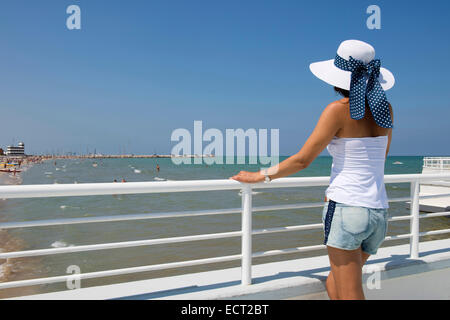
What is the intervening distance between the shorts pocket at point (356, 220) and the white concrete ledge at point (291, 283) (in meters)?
0.82

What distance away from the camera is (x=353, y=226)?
55.6 inches

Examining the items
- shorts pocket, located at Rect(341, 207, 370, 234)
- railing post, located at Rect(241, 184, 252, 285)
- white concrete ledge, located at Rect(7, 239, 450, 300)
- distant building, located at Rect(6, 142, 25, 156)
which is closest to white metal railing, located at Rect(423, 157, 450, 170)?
white concrete ledge, located at Rect(7, 239, 450, 300)

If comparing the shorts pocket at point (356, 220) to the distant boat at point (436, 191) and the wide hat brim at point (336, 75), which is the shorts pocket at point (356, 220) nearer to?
the wide hat brim at point (336, 75)

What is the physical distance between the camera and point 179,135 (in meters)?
2.21

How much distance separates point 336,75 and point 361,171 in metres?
0.44

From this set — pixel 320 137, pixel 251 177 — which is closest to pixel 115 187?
pixel 251 177

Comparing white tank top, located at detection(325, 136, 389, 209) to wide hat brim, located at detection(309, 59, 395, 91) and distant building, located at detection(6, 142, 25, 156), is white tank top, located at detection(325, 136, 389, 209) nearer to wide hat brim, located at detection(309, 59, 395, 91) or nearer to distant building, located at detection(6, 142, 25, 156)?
wide hat brim, located at detection(309, 59, 395, 91)

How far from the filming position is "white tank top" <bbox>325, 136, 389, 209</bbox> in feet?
4.70

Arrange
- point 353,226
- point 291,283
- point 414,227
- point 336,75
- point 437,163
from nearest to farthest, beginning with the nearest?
point 353,226, point 336,75, point 291,283, point 414,227, point 437,163

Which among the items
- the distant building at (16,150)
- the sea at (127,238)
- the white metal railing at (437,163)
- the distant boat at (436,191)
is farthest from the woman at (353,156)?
the distant building at (16,150)

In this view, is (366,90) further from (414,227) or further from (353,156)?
(414,227)

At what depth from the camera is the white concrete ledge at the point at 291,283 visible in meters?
1.96
